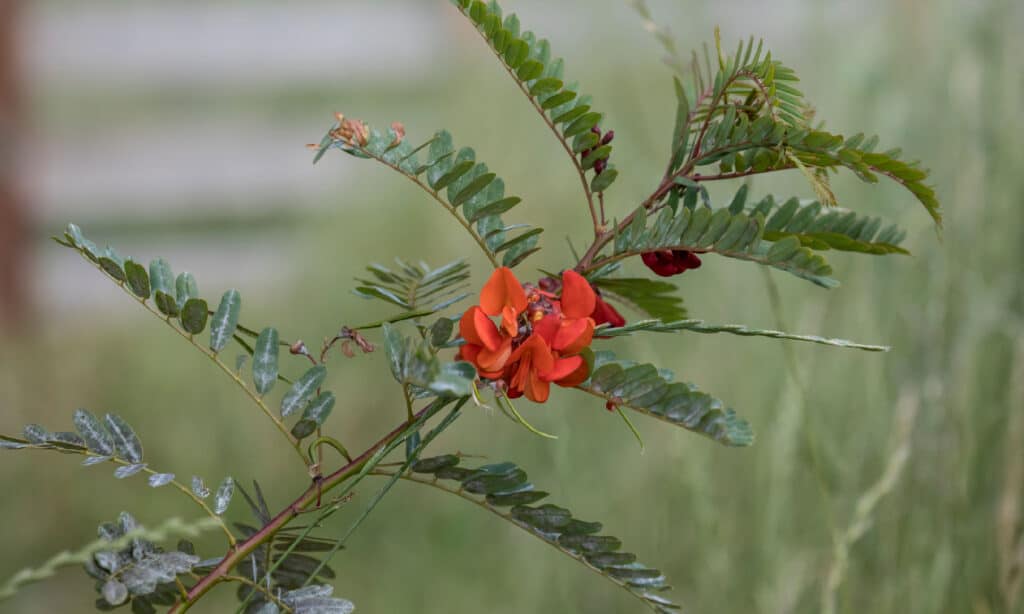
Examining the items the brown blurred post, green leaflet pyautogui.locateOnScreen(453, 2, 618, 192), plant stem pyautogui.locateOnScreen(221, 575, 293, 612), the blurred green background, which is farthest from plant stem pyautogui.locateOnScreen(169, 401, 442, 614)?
the brown blurred post

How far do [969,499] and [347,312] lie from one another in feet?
3.39

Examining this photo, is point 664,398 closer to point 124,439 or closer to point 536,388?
point 536,388

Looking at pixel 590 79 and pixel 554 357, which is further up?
pixel 590 79

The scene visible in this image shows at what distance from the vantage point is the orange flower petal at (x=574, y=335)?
0.31 m

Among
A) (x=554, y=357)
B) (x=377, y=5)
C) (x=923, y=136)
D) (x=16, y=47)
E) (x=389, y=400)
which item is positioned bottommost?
(x=389, y=400)

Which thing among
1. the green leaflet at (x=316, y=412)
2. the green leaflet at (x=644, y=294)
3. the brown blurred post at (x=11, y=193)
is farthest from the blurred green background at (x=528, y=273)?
the green leaflet at (x=316, y=412)

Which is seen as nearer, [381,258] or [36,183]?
[381,258]

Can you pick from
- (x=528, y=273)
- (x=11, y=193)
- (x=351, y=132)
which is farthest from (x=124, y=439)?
(x=11, y=193)

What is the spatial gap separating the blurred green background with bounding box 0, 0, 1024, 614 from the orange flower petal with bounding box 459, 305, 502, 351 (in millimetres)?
291

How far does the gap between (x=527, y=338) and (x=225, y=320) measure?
105mm

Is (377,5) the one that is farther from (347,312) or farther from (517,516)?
(517,516)

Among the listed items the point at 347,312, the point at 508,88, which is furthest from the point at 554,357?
the point at 508,88

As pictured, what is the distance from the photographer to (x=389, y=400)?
1514 millimetres

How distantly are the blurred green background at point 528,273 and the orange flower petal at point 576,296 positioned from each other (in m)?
0.28
